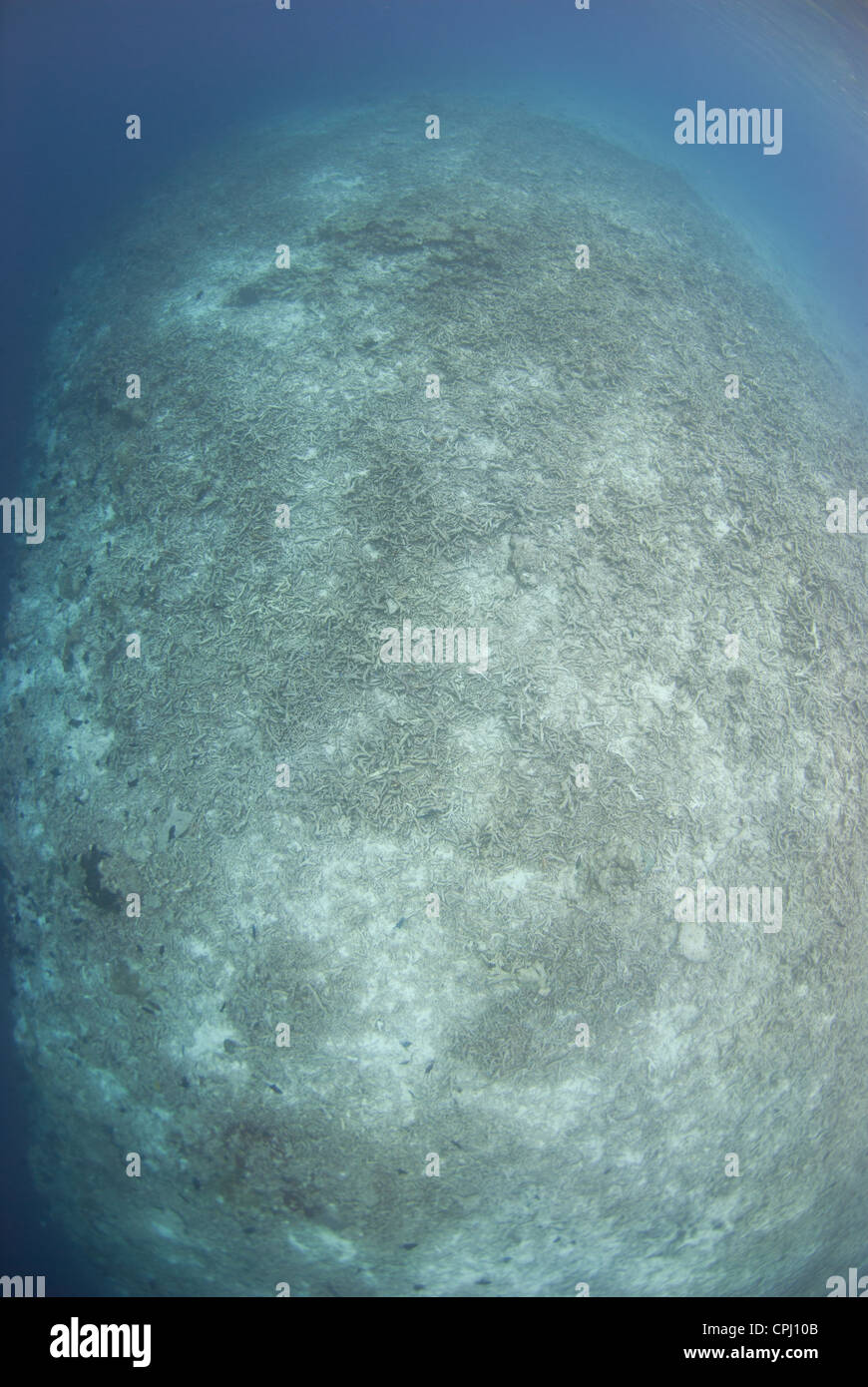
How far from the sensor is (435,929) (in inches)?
180

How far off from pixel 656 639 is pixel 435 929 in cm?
314

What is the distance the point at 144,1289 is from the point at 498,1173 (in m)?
4.20

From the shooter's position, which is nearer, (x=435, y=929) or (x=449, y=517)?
(x=435, y=929)

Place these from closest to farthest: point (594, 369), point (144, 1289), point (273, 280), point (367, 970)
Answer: point (367, 970)
point (144, 1289)
point (594, 369)
point (273, 280)

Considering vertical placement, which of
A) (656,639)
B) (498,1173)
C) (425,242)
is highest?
(425,242)

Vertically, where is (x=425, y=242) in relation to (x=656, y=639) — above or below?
above

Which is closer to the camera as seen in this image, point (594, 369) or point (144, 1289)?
point (144, 1289)

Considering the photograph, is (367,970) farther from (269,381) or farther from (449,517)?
(269,381)

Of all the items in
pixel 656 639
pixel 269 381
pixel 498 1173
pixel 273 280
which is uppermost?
pixel 273 280

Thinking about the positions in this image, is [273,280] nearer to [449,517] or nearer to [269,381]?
[269,381]
